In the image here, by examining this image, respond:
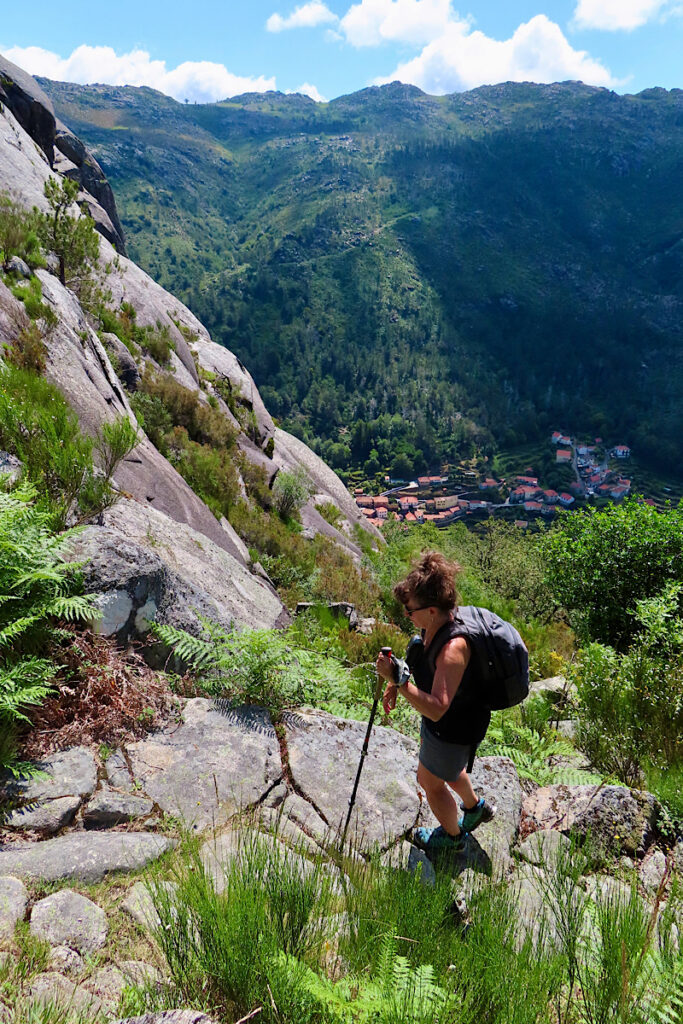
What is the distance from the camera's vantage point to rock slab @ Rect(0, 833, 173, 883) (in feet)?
7.07

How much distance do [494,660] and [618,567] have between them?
7.38 metres

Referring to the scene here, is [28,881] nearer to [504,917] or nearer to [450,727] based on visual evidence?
[504,917]

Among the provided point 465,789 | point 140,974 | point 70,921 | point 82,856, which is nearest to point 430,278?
point 465,789

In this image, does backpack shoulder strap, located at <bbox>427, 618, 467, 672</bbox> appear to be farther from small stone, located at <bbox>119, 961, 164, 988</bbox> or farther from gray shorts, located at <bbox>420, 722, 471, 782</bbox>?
small stone, located at <bbox>119, 961, 164, 988</bbox>

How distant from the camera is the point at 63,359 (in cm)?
750

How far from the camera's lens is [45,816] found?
99.0 inches

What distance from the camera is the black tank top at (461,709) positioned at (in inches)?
110

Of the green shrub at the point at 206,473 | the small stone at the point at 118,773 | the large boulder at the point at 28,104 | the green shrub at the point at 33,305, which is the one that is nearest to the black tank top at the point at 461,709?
the small stone at the point at 118,773

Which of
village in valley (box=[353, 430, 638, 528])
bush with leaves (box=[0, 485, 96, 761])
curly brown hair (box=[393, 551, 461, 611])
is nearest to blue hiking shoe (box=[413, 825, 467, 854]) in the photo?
curly brown hair (box=[393, 551, 461, 611])

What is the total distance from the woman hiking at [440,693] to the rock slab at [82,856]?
4.52 feet

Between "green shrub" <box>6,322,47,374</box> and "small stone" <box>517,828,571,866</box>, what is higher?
"green shrub" <box>6,322,47,374</box>

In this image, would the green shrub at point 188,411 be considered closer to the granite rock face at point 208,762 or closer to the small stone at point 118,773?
the granite rock face at point 208,762

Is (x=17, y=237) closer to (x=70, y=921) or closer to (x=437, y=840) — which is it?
(x=70, y=921)

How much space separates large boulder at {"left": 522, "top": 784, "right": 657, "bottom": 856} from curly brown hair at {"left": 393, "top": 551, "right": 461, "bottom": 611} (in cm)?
153
